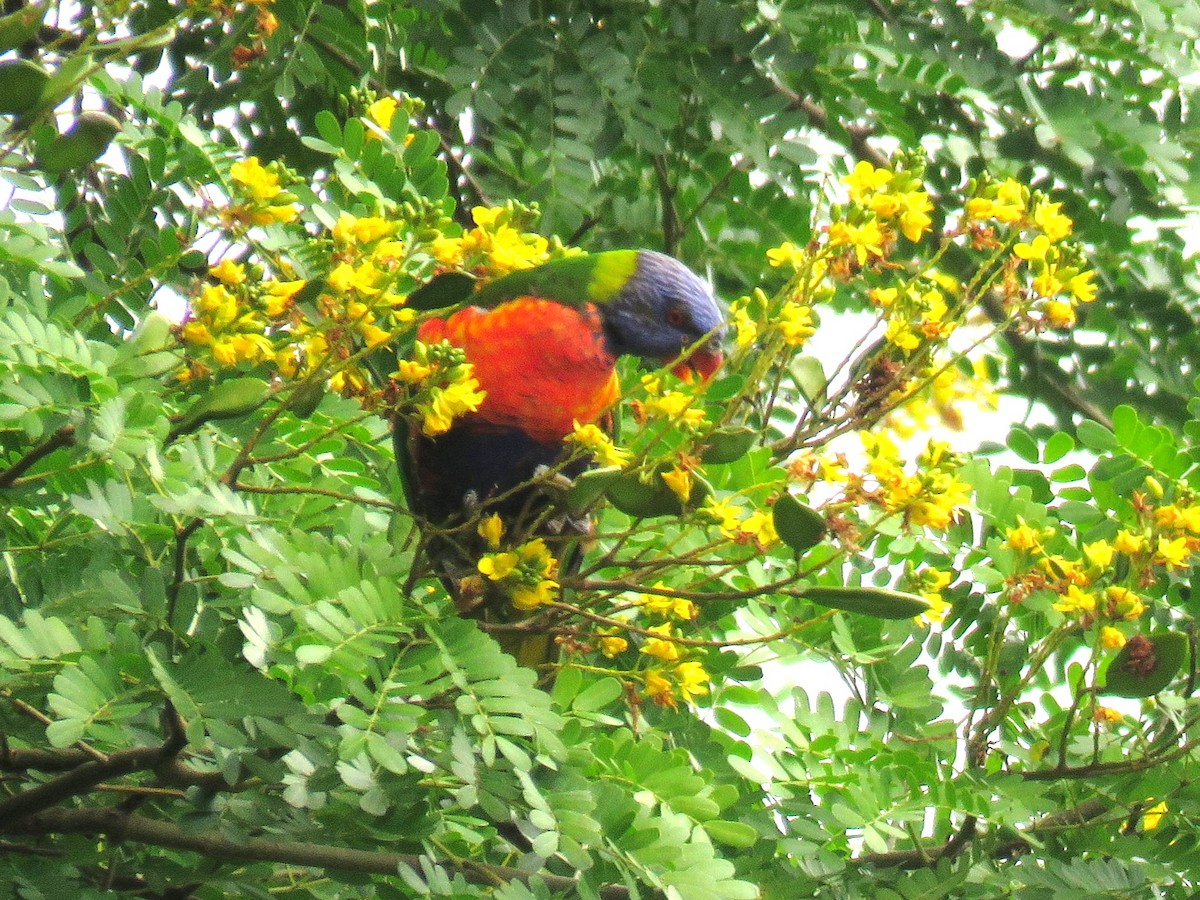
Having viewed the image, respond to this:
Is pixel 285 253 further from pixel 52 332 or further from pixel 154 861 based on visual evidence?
pixel 154 861

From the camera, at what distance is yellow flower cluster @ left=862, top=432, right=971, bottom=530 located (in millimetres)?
1035

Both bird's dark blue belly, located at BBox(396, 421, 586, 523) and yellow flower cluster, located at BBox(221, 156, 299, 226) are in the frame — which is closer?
yellow flower cluster, located at BBox(221, 156, 299, 226)

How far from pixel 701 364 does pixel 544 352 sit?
0.59 feet

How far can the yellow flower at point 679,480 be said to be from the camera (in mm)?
1051

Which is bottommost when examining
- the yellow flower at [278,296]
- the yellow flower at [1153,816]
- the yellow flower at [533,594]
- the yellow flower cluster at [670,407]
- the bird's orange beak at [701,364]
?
the yellow flower at [1153,816]

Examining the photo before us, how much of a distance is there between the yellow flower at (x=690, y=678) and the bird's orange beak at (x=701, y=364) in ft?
1.50

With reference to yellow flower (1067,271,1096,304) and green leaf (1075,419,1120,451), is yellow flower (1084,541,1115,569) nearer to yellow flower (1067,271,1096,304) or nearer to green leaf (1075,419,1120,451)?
yellow flower (1067,271,1096,304)

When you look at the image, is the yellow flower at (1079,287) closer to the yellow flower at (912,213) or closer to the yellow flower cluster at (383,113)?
the yellow flower at (912,213)

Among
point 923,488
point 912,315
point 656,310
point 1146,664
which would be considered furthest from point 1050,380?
point 923,488

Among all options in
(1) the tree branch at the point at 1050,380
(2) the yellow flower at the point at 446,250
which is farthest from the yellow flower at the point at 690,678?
(1) the tree branch at the point at 1050,380

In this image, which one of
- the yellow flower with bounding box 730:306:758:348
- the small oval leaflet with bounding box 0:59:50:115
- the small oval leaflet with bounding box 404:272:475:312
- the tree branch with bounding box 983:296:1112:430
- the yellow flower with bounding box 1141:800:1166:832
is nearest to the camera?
the small oval leaflet with bounding box 0:59:50:115

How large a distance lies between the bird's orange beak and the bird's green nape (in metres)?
0.14

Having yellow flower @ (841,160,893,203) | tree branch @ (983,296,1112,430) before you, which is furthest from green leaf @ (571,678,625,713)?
tree branch @ (983,296,1112,430)

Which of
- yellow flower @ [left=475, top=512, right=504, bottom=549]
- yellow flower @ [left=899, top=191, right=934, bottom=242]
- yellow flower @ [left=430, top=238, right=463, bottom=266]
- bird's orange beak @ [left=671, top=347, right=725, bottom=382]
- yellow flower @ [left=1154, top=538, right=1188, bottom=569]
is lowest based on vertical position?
yellow flower @ [left=475, top=512, right=504, bottom=549]
